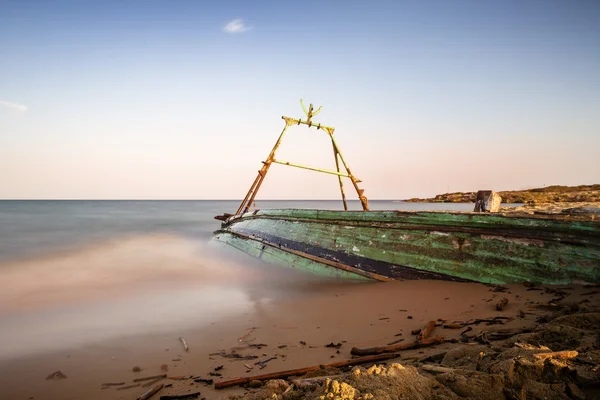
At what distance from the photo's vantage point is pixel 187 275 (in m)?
7.94

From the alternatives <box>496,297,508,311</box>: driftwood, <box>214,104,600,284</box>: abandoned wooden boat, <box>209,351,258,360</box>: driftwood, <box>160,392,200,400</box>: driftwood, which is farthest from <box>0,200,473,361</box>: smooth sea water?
<box>496,297,508,311</box>: driftwood

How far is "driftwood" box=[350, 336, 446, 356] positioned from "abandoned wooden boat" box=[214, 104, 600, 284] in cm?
216

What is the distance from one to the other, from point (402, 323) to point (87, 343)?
12.2 ft

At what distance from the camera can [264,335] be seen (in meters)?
3.97

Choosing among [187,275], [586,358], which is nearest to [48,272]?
[187,275]

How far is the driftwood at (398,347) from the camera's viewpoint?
2.96 metres

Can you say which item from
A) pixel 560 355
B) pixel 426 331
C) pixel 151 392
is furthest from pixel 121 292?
pixel 560 355

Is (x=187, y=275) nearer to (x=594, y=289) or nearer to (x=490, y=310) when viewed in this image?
(x=490, y=310)

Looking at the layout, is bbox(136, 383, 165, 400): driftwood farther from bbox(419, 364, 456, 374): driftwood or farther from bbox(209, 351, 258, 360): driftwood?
bbox(419, 364, 456, 374): driftwood

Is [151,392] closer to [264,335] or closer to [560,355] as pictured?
[264,335]

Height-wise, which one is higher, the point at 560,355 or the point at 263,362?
the point at 560,355

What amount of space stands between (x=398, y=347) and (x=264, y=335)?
166cm

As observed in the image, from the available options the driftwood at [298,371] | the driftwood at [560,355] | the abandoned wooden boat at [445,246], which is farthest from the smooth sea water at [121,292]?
the driftwood at [560,355]

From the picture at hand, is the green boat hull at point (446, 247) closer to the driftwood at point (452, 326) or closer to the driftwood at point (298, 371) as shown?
the driftwood at point (452, 326)
